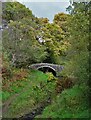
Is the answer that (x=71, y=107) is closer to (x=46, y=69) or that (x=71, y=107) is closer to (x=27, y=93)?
(x=27, y=93)

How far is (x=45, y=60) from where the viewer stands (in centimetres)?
4272

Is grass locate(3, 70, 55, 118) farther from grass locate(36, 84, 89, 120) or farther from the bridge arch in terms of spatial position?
the bridge arch

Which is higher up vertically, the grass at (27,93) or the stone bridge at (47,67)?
the stone bridge at (47,67)

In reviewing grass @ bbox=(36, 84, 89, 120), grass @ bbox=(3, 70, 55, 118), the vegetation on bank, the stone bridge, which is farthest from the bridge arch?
grass @ bbox=(36, 84, 89, 120)

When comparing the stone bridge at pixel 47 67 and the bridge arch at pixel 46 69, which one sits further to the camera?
the bridge arch at pixel 46 69

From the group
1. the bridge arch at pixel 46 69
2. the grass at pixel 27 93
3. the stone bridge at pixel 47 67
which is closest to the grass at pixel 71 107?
the grass at pixel 27 93

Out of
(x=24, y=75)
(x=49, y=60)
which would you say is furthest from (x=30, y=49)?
(x=49, y=60)

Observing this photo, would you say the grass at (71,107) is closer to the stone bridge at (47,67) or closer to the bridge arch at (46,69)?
the stone bridge at (47,67)

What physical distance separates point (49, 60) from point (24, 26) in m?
8.00

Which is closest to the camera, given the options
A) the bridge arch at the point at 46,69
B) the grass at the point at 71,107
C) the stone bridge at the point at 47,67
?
the grass at the point at 71,107

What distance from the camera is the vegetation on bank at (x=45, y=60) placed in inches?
840

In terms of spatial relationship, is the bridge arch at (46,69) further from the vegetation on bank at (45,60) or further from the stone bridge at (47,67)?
the vegetation on bank at (45,60)

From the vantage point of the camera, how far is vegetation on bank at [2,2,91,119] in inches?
840

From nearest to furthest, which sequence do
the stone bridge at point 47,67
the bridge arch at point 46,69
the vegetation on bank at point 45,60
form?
the vegetation on bank at point 45,60 < the stone bridge at point 47,67 < the bridge arch at point 46,69
